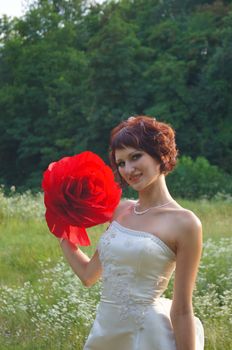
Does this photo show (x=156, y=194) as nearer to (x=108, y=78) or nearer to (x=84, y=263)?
(x=84, y=263)

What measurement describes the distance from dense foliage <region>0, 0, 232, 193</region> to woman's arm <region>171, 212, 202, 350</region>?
32.3m

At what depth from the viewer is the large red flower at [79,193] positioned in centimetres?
305

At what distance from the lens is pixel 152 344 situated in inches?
110

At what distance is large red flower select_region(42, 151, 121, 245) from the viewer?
3.05 m

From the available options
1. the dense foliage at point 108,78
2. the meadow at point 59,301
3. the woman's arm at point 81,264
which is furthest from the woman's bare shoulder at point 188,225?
the dense foliage at point 108,78

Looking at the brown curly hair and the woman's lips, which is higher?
the brown curly hair

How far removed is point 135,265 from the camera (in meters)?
2.79

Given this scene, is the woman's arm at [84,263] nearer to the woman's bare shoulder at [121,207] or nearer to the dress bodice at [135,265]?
the woman's bare shoulder at [121,207]

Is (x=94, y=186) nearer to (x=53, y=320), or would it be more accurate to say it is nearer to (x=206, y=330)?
(x=206, y=330)

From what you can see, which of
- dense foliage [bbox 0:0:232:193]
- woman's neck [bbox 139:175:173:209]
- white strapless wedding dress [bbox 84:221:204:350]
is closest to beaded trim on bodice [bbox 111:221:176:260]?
white strapless wedding dress [bbox 84:221:204:350]

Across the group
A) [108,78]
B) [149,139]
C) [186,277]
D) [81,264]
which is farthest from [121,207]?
[108,78]

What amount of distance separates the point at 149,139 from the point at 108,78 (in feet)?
116

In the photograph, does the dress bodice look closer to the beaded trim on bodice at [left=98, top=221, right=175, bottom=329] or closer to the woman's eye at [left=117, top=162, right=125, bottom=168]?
the beaded trim on bodice at [left=98, top=221, right=175, bottom=329]

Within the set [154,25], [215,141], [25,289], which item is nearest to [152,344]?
[25,289]
